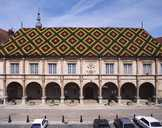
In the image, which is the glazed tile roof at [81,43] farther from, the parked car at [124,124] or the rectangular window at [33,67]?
the parked car at [124,124]

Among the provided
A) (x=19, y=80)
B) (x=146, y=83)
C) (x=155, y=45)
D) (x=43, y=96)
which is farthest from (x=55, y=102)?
(x=155, y=45)

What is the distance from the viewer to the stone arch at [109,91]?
193ft

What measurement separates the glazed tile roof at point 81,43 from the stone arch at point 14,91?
15.0 feet

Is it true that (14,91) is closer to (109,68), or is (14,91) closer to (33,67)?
(33,67)

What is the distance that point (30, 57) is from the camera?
5706 centimetres

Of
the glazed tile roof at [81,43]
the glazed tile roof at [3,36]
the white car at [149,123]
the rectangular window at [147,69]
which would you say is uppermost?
the glazed tile roof at [3,36]

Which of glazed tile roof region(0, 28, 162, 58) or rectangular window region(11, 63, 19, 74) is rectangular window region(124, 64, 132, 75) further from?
rectangular window region(11, 63, 19, 74)

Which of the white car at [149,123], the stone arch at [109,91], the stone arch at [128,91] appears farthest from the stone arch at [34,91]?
the white car at [149,123]

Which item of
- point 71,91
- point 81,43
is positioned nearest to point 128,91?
point 71,91

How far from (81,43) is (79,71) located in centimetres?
489

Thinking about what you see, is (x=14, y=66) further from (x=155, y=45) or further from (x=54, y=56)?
(x=155, y=45)

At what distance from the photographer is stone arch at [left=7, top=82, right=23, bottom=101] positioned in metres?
58.3

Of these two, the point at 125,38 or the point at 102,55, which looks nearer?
the point at 102,55

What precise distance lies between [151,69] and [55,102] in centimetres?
1446
